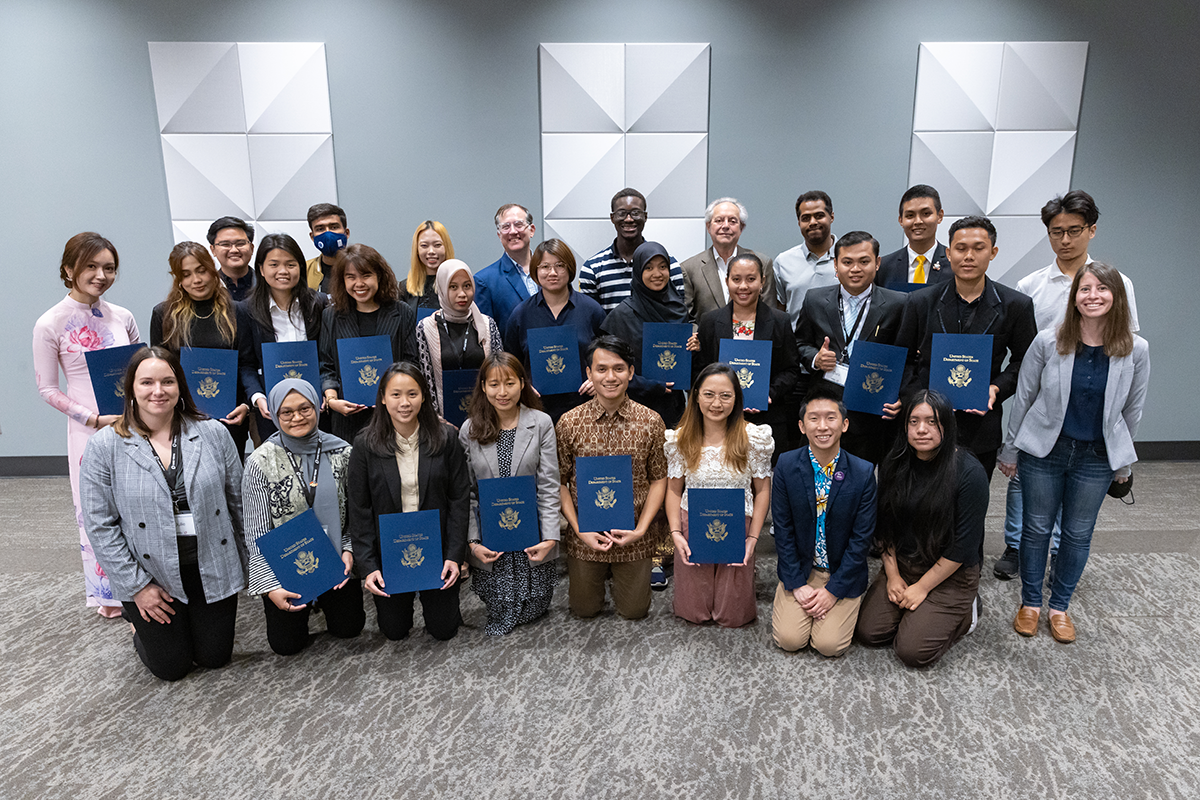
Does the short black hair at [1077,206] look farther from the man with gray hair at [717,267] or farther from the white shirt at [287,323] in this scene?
the white shirt at [287,323]

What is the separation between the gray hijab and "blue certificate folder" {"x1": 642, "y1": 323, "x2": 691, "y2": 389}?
1.51 m

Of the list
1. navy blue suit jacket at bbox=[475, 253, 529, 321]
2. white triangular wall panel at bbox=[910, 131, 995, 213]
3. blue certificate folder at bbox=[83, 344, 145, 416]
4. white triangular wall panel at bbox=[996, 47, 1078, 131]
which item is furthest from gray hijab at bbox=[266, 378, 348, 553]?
white triangular wall panel at bbox=[996, 47, 1078, 131]

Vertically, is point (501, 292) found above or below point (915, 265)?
below

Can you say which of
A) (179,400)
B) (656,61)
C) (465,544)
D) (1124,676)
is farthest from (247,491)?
(656,61)

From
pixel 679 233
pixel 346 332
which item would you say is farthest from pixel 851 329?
pixel 346 332

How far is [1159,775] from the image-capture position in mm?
2109

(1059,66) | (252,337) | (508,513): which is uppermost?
(1059,66)

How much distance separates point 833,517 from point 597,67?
3.61 m

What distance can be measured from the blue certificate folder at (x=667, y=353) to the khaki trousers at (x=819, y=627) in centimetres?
115

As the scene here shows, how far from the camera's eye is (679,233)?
4977 mm

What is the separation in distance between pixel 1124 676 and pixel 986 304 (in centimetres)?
159

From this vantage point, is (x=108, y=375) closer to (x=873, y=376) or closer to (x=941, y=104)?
(x=873, y=376)

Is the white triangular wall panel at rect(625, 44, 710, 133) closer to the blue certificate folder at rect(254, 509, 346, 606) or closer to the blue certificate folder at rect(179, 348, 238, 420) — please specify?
the blue certificate folder at rect(179, 348, 238, 420)

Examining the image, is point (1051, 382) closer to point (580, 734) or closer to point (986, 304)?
point (986, 304)
